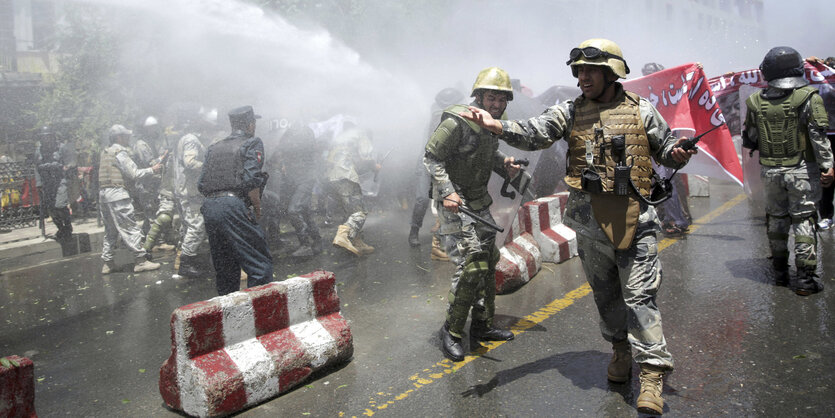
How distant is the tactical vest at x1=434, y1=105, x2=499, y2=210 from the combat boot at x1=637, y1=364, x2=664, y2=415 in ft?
5.22

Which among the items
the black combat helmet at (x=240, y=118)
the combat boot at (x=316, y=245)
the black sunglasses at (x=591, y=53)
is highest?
the black sunglasses at (x=591, y=53)

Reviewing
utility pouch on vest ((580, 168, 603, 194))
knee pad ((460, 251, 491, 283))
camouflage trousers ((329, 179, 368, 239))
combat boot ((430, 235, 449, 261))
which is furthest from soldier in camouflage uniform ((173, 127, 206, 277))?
utility pouch on vest ((580, 168, 603, 194))

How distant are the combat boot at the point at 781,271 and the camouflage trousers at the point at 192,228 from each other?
597 cm

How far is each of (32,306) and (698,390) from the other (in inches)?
253

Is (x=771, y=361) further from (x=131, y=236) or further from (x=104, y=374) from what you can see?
(x=131, y=236)

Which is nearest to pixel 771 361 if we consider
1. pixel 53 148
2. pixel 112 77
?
pixel 53 148

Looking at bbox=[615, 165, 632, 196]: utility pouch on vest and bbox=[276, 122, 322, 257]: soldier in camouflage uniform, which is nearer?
bbox=[615, 165, 632, 196]: utility pouch on vest

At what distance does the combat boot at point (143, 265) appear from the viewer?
7.79 m

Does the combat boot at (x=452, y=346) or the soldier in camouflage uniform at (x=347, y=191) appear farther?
the soldier in camouflage uniform at (x=347, y=191)

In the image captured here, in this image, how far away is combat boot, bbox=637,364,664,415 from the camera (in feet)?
10.2

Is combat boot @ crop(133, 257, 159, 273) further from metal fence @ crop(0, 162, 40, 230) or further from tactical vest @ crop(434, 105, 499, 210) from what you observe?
tactical vest @ crop(434, 105, 499, 210)

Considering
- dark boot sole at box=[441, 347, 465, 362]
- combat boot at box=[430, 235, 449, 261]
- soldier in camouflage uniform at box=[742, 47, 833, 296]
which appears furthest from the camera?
combat boot at box=[430, 235, 449, 261]

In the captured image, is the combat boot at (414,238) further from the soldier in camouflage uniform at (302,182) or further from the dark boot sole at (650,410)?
the dark boot sole at (650,410)

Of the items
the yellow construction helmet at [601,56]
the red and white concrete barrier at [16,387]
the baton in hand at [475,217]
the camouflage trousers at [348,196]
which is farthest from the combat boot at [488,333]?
the camouflage trousers at [348,196]
